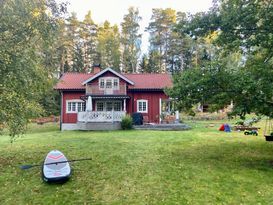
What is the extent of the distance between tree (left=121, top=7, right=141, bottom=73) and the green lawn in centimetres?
3567

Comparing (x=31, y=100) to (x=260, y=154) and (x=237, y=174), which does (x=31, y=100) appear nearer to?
(x=237, y=174)

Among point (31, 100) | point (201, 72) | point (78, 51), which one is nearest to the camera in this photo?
point (201, 72)

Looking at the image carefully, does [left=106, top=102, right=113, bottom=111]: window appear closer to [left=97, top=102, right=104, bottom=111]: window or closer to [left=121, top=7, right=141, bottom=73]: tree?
[left=97, top=102, right=104, bottom=111]: window

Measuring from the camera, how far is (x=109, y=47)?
48.9 m

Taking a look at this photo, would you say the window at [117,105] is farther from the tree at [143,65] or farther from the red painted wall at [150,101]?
the tree at [143,65]

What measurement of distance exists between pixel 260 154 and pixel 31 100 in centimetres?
903

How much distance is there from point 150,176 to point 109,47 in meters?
40.8

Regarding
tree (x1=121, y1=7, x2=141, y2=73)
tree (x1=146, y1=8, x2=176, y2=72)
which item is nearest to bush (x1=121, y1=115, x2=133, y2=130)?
tree (x1=121, y1=7, x2=141, y2=73)

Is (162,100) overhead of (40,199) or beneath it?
overhead

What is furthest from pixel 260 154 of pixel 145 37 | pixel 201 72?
pixel 145 37

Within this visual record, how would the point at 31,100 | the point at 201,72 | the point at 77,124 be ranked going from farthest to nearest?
the point at 77,124 < the point at 31,100 < the point at 201,72

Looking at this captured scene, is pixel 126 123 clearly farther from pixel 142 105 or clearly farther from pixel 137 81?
pixel 137 81

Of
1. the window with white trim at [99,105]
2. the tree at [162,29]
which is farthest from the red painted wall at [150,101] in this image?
the tree at [162,29]

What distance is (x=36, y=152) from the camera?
13477 mm
